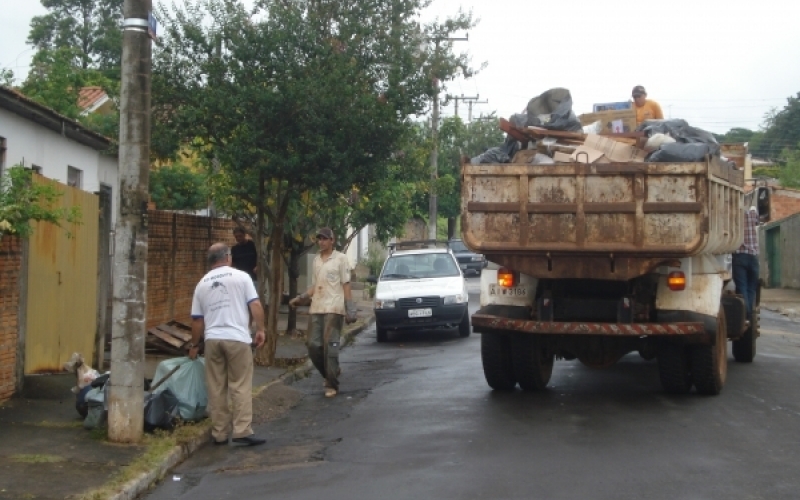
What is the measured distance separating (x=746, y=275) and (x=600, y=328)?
436 cm

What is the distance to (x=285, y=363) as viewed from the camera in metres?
14.8

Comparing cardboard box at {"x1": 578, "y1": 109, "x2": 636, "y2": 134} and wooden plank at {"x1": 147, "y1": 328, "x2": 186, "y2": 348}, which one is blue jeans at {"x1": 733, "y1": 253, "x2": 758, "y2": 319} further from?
wooden plank at {"x1": 147, "y1": 328, "x2": 186, "y2": 348}

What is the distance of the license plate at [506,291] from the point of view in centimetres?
1091

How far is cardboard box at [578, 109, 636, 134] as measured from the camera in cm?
1239

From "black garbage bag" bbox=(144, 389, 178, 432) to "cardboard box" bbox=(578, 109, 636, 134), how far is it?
19.6ft

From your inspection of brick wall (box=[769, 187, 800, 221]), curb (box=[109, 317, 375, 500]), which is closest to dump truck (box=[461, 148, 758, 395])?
curb (box=[109, 317, 375, 500])

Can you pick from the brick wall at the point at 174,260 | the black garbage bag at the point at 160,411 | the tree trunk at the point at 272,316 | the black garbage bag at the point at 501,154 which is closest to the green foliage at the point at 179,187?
the brick wall at the point at 174,260

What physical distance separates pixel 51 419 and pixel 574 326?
497cm

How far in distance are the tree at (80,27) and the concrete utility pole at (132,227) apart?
47.5 meters

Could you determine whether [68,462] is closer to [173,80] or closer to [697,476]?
[697,476]

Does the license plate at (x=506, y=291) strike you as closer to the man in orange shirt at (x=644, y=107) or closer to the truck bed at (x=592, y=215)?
the truck bed at (x=592, y=215)

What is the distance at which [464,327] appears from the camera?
63.3 ft

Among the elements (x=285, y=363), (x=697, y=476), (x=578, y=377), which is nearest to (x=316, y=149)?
(x=285, y=363)

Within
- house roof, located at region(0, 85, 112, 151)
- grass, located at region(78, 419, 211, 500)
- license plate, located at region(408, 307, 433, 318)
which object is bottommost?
grass, located at region(78, 419, 211, 500)
